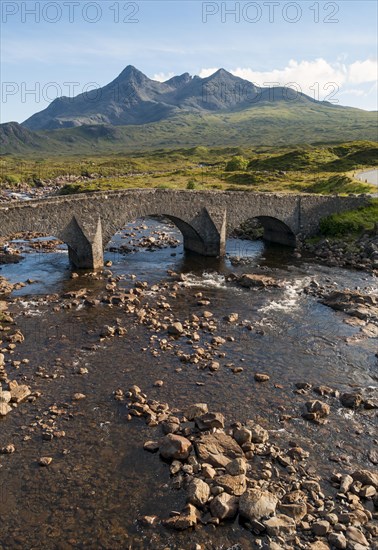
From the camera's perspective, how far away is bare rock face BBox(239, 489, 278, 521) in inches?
550

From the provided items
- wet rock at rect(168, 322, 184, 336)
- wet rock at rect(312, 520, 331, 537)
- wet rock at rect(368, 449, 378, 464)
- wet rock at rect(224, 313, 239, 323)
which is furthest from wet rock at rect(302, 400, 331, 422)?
wet rock at rect(224, 313, 239, 323)

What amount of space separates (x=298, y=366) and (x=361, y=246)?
81.5 feet

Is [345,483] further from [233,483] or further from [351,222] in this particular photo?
[351,222]

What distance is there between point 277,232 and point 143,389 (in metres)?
33.4

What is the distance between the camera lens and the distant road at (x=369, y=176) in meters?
64.7

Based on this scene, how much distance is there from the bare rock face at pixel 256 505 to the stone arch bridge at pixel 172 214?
1012 inches

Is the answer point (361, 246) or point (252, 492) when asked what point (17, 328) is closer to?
point (252, 492)

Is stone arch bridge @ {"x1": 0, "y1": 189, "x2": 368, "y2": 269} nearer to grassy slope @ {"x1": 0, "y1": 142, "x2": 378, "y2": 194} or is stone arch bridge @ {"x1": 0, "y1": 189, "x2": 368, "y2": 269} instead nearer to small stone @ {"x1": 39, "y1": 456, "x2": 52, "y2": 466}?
grassy slope @ {"x1": 0, "y1": 142, "x2": 378, "y2": 194}

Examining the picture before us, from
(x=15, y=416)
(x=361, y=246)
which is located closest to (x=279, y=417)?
(x=15, y=416)

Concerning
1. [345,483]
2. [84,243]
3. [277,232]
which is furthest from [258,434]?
[277,232]

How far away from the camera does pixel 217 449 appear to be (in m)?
16.9

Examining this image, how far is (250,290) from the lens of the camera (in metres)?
35.1

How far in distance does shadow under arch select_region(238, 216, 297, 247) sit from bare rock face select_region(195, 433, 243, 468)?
32.4 m

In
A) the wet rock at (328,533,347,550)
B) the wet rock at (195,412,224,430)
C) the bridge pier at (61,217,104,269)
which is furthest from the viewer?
the bridge pier at (61,217,104,269)
